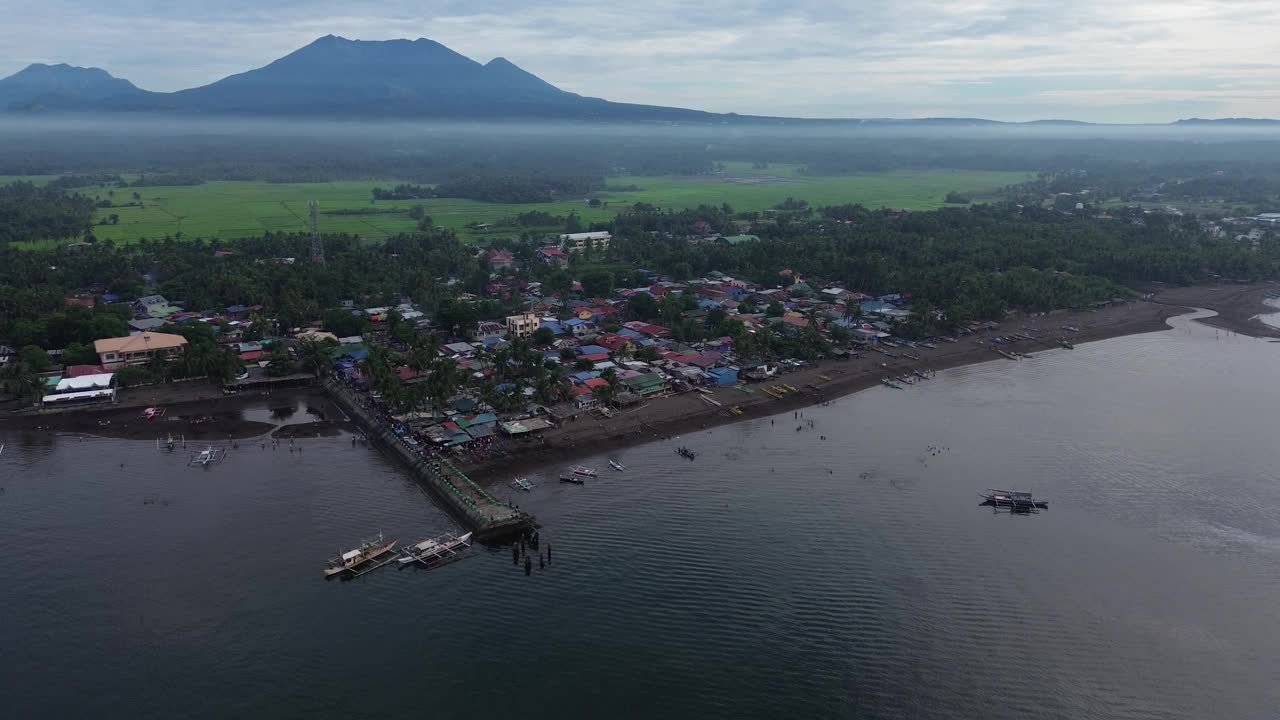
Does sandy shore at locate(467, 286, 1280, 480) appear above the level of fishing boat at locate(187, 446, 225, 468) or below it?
above

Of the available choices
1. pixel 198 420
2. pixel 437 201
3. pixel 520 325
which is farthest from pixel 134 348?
pixel 437 201

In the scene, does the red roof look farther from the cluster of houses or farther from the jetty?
the jetty

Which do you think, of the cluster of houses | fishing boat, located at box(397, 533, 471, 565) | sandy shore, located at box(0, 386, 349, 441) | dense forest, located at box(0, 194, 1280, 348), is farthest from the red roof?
fishing boat, located at box(397, 533, 471, 565)

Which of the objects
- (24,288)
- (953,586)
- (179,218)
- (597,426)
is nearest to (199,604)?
(597,426)

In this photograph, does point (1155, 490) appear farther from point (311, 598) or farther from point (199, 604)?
point (199, 604)

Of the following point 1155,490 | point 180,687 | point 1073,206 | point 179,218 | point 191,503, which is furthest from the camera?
point 1073,206
